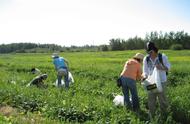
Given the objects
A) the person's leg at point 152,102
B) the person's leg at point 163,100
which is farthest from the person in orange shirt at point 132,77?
the person's leg at point 163,100

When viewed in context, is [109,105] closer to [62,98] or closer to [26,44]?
[62,98]

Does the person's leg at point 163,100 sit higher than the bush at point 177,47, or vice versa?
the person's leg at point 163,100

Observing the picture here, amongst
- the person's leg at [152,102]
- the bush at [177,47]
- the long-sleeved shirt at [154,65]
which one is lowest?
the bush at [177,47]

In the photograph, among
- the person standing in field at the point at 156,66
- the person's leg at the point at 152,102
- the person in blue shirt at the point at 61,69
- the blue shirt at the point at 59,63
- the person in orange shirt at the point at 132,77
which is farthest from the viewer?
the blue shirt at the point at 59,63

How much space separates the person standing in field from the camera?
9.09 metres

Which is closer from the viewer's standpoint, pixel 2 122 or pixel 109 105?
pixel 2 122

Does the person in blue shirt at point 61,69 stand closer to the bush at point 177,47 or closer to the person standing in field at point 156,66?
the person standing in field at point 156,66

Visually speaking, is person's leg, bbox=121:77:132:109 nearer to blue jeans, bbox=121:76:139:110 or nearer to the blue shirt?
blue jeans, bbox=121:76:139:110

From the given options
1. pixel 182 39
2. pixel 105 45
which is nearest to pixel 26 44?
pixel 105 45

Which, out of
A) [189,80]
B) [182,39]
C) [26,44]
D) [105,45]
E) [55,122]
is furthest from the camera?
[26,44]

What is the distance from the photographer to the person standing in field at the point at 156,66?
909cm

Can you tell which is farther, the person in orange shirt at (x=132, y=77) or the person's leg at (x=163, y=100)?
the person in orange shirt at (x=132, y=77)

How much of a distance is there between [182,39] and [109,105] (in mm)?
67090

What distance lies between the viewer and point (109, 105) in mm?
10328
